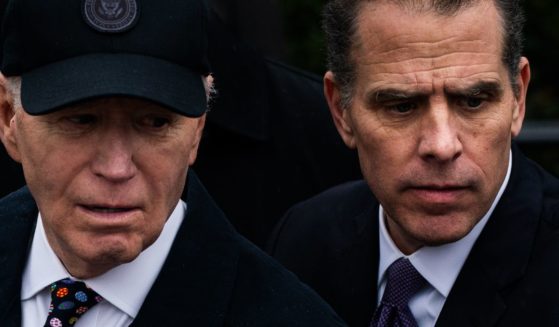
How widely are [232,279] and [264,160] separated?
4.26ft

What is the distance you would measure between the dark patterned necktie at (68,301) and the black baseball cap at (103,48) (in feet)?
1.61

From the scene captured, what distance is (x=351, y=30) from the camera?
4.37 m

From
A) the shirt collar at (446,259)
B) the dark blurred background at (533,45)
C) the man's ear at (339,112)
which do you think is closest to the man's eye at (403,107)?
the man's ear at (339,112)

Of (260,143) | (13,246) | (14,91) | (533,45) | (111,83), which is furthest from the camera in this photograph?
(533,45)

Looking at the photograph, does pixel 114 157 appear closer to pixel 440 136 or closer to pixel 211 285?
pixel 211 285

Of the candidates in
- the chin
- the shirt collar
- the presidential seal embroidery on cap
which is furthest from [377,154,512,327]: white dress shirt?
the presidential seal embroidery on cap

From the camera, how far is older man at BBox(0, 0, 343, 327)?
3541mm

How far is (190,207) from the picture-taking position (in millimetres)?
3873

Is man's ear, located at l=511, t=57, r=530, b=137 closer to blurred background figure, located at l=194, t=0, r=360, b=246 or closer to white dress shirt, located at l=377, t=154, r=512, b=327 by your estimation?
white dress shirt, located at l=377, t=154, r=512, b=327

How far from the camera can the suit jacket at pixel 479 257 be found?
13.5 ft

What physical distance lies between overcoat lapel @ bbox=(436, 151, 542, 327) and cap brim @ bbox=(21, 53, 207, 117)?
1051 mm

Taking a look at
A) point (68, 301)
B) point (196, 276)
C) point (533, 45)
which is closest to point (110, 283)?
point (68, 301)

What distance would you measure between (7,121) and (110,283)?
490 millimetres

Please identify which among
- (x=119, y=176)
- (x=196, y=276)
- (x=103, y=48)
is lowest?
(x=196, y=276)
